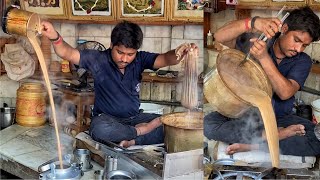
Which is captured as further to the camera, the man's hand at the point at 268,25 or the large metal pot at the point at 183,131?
the large metal pot at the point at 183,131

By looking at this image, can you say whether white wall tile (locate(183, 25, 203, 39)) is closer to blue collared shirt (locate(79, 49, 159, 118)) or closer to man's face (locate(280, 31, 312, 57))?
blue collared shirt (locate(79, 49, 159, 118))

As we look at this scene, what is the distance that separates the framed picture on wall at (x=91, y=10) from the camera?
199 cm

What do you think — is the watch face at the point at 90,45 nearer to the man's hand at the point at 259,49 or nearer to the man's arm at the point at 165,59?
the man's arm at the point at 165,59

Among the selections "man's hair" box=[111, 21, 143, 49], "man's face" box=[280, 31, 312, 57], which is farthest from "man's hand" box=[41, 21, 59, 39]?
"man's face" box=[280, 31, 312, 57]

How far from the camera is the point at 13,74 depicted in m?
2.23

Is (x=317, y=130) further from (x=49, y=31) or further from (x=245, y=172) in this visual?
(x=49, y=31)

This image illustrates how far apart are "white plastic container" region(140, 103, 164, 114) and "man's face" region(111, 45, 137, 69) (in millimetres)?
201

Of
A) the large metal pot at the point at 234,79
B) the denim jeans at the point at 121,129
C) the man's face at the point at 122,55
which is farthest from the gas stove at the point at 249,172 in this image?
the man's face at the point at 122,55

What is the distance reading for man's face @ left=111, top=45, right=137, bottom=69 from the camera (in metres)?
Result: 1.96

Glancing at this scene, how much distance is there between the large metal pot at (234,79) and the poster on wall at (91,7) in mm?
615

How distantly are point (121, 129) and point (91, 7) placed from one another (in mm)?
560

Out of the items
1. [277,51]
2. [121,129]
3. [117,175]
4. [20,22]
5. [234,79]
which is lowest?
[117,175]

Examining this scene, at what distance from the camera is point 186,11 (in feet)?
6.31

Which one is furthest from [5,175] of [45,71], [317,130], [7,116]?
[317,130]
